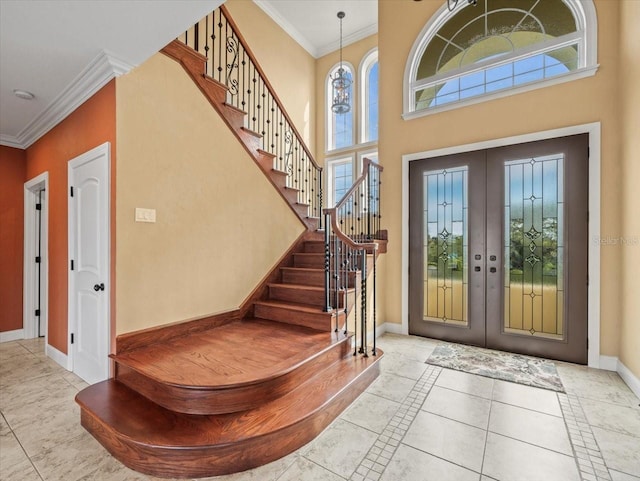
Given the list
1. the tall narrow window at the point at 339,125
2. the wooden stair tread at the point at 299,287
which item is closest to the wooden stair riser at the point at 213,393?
the wooden stair tread at the point at 299,287

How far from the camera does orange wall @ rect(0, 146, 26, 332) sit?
4.08 meters

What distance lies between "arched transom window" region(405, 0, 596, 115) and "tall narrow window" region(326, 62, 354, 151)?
2337 millimetres

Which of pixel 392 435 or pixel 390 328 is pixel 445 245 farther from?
pixel 392 435

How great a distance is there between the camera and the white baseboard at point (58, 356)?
3178mm

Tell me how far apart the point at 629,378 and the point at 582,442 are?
1.31 metres

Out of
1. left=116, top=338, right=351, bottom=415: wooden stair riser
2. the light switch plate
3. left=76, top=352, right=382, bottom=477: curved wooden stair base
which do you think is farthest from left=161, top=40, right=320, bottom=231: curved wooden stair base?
left=76, top=352, right=382, bottom=477: curved wooden stair base

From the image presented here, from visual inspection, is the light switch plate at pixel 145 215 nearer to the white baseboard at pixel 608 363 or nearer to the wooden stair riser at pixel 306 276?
the wooden stair riser at pixel 306 276

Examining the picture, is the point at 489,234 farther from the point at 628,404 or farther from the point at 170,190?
the point at 170,190

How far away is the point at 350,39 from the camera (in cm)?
647

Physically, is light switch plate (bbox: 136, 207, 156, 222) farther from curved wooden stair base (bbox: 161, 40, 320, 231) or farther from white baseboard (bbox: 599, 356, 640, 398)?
white baseboard (bbox: 599, 356, 640, 398)

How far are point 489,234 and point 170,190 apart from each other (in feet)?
11.8

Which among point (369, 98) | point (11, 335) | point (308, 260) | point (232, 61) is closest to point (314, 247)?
point (308, 260)

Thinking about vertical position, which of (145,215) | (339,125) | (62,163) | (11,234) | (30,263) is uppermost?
(339,125)

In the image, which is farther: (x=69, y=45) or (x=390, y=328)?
(x=390, y=328)
